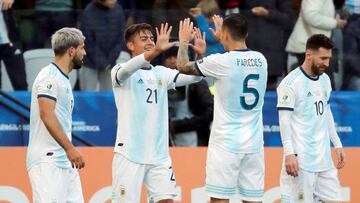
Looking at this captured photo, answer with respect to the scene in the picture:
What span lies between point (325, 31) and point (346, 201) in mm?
2633

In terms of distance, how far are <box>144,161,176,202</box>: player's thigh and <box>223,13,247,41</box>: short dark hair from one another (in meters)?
1.44

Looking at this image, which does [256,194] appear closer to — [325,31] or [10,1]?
[325,31]

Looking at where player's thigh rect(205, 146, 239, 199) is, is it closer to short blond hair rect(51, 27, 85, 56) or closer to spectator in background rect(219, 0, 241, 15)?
A: short blond hair rect(51, 27, 85, 56)

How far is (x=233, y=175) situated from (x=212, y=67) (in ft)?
Answer: 3.36

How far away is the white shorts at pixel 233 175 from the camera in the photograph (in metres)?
11.3

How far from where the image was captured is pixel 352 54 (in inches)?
602

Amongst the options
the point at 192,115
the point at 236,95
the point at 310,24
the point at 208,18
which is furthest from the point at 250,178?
the point at 310,24

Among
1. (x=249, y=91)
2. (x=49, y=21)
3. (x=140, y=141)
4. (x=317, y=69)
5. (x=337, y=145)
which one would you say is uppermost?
(x=49, y=21)

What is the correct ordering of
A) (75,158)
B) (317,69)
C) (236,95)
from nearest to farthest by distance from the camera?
(75,158) → (236,95) → (317,69)

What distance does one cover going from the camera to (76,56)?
1112cm

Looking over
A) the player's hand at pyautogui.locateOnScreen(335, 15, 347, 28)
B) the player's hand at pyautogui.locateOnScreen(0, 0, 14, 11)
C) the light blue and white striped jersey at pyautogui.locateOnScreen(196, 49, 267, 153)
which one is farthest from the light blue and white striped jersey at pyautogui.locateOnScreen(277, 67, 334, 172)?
the player's hand at pyautogui.locateOnScreen(0, 0, 14, 11)

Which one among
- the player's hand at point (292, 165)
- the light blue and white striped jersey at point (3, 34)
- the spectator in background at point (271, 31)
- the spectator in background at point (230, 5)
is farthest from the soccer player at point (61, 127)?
the spectator in background at point (230, 5)

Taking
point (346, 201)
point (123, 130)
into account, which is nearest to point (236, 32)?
point (123, 130)

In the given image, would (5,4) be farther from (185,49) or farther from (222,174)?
(222,174)
